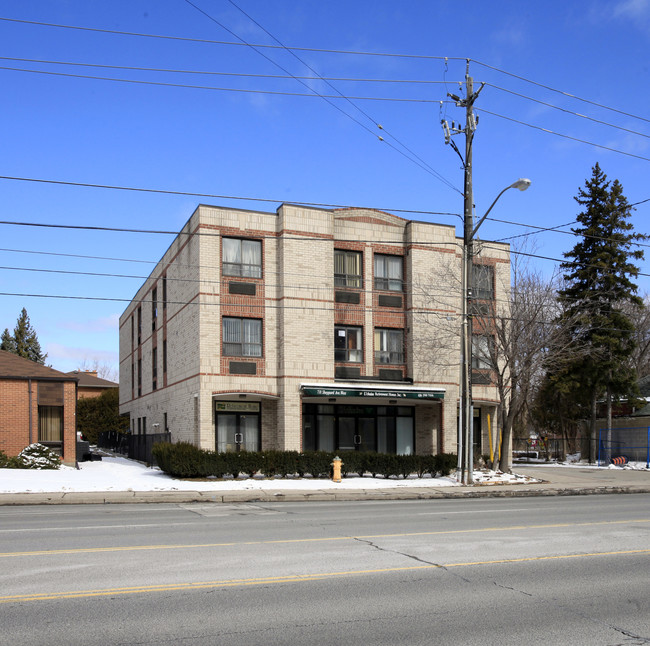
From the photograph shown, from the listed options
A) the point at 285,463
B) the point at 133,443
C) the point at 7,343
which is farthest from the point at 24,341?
the point at 285,463

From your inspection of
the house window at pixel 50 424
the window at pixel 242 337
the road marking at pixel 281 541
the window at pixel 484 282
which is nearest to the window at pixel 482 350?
the window at pixel 484 282

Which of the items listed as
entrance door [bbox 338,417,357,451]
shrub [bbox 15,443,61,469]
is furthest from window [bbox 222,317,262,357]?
shrub [bbox 15,443,61,469]

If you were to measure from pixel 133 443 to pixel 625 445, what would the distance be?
1107 inches

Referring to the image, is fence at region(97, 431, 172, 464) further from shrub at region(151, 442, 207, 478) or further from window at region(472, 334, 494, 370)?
window at region(472, 334, 494, 370)

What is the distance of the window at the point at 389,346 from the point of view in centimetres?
3180

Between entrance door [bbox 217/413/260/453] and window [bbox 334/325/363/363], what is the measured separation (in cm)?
447

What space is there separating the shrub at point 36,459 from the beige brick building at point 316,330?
5417mm

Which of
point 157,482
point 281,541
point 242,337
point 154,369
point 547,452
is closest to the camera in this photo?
point 281,541

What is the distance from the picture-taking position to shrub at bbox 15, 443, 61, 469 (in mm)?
26984

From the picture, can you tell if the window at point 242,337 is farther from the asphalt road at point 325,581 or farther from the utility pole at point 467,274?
the asphalt road at point 325,581

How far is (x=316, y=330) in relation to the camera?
97.8 feet

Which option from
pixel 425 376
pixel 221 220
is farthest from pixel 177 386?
pixel 425 376

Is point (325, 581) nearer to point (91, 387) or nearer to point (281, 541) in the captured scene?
point (281, 541)

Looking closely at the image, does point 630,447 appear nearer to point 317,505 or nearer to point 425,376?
point 425,376
